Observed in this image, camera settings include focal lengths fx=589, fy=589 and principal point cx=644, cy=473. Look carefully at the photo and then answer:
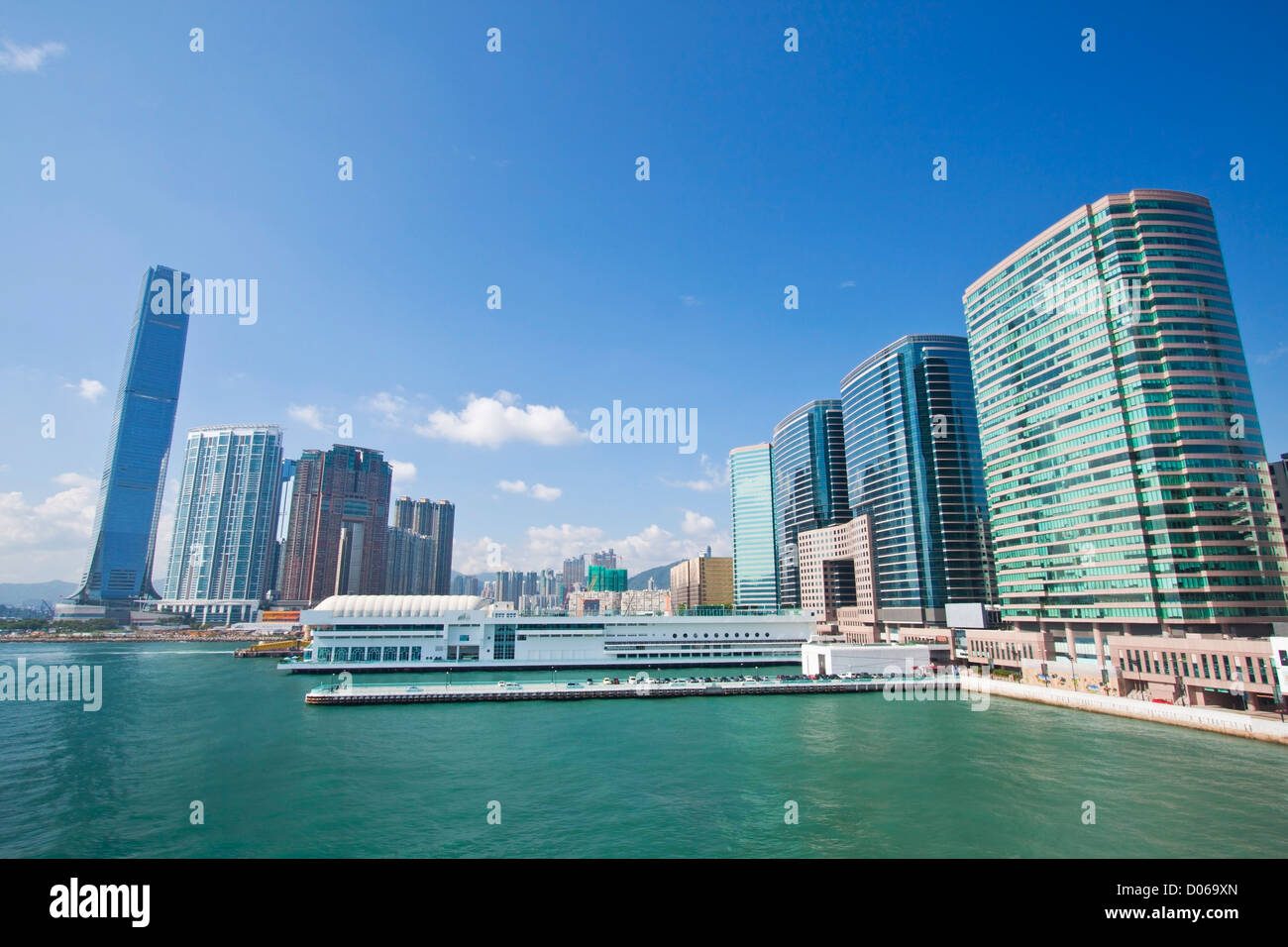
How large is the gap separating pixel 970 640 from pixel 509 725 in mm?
65257

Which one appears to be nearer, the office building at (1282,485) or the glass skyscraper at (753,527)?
the office building at (1282,485)

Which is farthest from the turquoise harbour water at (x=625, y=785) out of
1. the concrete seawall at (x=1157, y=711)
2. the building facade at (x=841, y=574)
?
the building facade at (x=841, y=574)

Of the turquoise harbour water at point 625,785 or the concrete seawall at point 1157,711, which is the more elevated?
the concrete seawall at point 1157,711

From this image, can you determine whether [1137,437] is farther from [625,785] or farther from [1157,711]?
[625,785]

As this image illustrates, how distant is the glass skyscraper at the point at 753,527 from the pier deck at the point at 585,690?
94.8 m

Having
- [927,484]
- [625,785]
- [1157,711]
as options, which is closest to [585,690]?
[625,785]

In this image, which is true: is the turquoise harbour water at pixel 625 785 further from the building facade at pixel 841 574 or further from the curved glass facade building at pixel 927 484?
the building facade at pixel 841 574

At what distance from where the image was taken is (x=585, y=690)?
66.2m

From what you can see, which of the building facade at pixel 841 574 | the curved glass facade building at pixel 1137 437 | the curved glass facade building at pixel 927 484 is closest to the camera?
the curved glass facade building at pixel 1137 437

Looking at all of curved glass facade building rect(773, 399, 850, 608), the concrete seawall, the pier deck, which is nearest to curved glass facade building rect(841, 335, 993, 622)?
the pier deck

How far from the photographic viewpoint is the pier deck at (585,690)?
61625 mm
